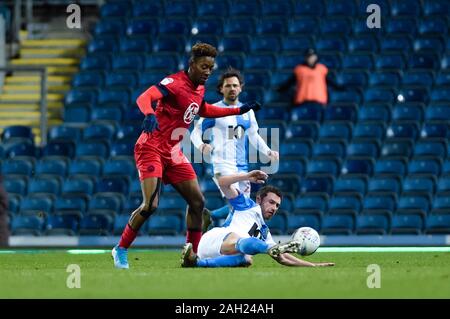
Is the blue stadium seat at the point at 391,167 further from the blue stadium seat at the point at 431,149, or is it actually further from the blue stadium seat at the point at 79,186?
the blue stadium seat at the point at 79,186

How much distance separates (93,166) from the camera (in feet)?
68.1

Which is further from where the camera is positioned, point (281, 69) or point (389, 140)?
point (281, 69)

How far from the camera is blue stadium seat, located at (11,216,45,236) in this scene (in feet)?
65.6

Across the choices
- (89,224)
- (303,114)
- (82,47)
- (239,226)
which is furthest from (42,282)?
(82,47)

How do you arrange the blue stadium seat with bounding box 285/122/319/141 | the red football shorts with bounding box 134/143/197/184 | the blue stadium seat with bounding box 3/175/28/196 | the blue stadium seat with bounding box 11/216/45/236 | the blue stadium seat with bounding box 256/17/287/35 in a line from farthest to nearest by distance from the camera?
the blue stadium seat with bounding box 256/17/287/35 < the blue stadium seat with bounding box 3/175/28/196 < the blue stadium seat with bounding box 285/122/319/141 < the blue stadium seat with bounding box 11/216/45/236 < the red football shorts with bounding box 134/143/197/184

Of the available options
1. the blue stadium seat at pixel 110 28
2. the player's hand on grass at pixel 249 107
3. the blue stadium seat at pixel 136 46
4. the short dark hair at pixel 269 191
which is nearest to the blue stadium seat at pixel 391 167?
the blue stadium seat at pixel 136 46

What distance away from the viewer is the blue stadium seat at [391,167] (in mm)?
19750

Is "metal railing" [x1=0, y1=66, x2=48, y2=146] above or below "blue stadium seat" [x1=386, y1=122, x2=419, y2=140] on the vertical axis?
above

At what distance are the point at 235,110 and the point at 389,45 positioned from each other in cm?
1000

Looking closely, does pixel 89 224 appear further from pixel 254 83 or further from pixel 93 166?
pixel 254 83

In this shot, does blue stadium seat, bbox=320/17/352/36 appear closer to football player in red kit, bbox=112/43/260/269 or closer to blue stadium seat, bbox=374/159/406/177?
blue stadium seat, bbox=374/159/406/177

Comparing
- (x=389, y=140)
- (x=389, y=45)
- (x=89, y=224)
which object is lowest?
(x=89, y=224)

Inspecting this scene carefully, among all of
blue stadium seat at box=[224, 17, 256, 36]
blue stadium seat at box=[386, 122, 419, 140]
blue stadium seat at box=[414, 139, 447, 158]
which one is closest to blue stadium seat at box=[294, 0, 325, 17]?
blue stadium seat at box=[224, 17, 256, 36]

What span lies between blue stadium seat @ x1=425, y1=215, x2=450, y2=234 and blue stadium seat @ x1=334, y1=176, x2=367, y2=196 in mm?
1161
